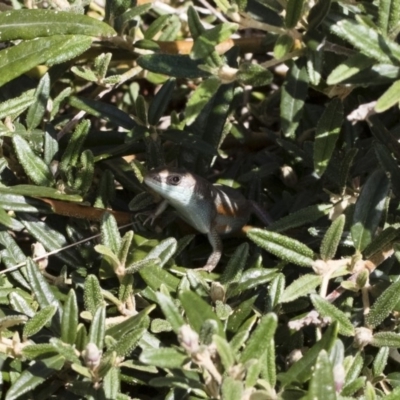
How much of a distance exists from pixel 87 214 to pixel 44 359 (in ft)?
2.70

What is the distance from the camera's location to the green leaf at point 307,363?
8.78ft

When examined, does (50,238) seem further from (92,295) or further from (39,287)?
(92,295)

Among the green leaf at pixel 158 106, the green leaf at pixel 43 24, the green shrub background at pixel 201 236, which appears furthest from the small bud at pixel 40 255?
the green leaf at pixel 43 24

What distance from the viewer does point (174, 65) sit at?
10.5 ft

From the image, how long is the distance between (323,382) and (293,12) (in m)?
1.47

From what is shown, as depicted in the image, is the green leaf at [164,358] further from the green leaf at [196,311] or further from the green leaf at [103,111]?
the green leaf at [103,111]

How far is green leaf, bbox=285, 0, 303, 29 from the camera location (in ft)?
9.74

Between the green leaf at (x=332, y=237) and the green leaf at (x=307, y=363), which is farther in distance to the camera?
the green leaf at (x=332, y=237)

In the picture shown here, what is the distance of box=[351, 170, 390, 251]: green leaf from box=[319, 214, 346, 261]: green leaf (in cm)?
16

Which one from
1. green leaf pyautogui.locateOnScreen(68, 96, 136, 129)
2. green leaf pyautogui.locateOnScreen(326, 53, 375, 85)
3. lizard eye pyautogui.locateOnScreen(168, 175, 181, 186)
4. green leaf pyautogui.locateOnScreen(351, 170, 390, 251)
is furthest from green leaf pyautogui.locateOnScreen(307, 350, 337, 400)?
green leaf pyautogui.locateOnScreen(68, 96, 136, 129)

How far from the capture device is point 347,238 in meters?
3.27

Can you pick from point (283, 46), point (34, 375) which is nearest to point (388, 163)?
point (283, 46)

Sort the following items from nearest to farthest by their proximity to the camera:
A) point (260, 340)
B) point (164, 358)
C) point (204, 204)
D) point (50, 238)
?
point (164, 358), point (260, 340), point (50, 238), point (204, 204)

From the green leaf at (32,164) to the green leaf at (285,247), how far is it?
3.17 feet
